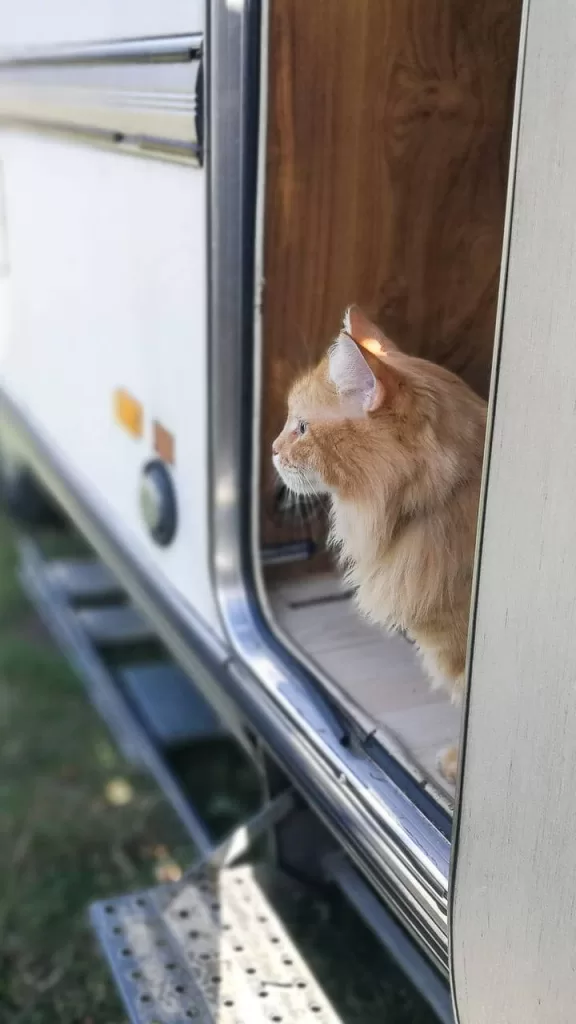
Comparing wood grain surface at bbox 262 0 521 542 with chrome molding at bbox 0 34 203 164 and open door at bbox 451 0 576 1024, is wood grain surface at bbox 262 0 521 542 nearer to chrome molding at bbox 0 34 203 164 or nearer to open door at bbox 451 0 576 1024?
chrome molding at bbox 0 34 203 164

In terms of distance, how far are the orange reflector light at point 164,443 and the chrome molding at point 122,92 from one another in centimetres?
63

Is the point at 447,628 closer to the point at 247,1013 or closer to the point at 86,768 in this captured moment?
the point at 247,1013

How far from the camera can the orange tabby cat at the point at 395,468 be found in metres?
1.45

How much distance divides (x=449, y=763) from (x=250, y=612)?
622 millimetres

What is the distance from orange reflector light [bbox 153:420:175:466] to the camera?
7.66ft

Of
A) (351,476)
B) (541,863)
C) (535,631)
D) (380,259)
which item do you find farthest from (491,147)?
(541,863)

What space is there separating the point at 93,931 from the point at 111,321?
152 cm

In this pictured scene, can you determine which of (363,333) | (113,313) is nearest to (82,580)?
(113,313)

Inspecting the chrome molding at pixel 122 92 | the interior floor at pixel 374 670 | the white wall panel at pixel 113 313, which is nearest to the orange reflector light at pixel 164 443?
the white wall panel at pixel 113 313

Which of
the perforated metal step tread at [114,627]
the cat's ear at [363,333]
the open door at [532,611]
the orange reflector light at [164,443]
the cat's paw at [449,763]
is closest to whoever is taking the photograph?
the open door at [532,611]

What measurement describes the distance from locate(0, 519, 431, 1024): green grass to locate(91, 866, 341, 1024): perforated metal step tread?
135mm

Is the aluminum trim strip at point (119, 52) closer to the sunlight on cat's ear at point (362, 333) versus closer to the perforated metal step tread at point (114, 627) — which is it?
the sunlight on cat's ear at point (362, 333)

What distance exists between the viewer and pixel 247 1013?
70.8 inches

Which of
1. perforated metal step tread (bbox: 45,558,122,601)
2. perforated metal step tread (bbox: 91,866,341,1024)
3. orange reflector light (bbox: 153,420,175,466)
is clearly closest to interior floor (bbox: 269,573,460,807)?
orange reflector light (bbox: 153,420,175,466)
